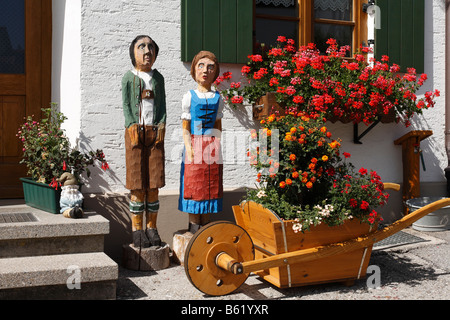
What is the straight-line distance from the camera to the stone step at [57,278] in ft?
10.7

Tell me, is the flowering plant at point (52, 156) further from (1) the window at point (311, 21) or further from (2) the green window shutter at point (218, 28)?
(1) the window at point (311, 21)

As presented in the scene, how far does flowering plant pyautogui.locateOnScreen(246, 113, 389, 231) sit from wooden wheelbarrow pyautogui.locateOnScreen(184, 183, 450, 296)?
0.10m

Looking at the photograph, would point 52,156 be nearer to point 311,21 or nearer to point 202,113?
point 202,113

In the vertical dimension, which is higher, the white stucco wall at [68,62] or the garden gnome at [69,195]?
the white stucco wall at [68,62]

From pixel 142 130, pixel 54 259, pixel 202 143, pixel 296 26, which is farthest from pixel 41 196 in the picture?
pixel 296 26

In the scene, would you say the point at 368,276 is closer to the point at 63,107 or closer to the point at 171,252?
the point at 171,252

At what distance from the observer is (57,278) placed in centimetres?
334

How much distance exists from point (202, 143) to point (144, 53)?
0.83 m

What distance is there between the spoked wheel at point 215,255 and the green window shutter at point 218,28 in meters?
1.94

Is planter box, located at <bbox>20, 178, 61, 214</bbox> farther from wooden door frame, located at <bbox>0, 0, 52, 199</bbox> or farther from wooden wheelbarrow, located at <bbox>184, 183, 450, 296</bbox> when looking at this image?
wooden wheelbarrow, located at <bbox>184, 183, 450, 296</bbox>

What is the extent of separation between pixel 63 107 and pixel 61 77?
0.28m

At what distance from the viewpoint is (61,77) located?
499 centimetres

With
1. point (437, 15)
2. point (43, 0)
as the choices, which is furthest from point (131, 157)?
point (437, 15)

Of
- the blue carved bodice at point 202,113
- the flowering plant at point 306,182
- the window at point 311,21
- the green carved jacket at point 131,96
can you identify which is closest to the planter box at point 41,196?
the green carved jacket at point 131,96
